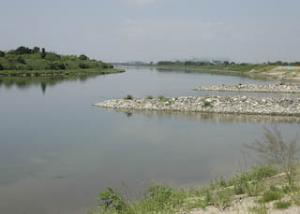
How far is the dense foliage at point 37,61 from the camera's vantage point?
94.3 meters

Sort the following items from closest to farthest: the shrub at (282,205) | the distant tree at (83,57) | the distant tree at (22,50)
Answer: the shrub at (282,205) → the distant tree at (22,50) → the distant tree at (83,57)

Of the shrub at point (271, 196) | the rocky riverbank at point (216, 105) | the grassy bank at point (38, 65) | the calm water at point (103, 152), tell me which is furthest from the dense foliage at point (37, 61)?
the shrub at point (271, 196)

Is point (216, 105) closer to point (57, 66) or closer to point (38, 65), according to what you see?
point (38, 65)

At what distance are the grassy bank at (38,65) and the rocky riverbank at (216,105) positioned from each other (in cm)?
5641

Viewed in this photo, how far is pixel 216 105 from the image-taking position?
1220 inches

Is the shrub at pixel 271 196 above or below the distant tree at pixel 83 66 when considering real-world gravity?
above

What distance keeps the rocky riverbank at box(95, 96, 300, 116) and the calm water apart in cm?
192

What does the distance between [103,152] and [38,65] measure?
278 feet

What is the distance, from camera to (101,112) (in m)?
30.8

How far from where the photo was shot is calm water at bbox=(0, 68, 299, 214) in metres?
12.4

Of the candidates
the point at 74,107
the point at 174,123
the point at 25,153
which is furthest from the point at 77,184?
the point at 74,107

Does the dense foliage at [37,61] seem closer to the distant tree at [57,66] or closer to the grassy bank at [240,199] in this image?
the distant tree at [57,66]

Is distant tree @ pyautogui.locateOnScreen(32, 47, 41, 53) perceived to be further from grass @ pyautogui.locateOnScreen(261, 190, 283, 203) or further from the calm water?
grass @ pyautogui.locateOnScreen(261, 190, 283, 203)

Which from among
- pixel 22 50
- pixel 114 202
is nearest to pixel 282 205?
pixel 114 202
